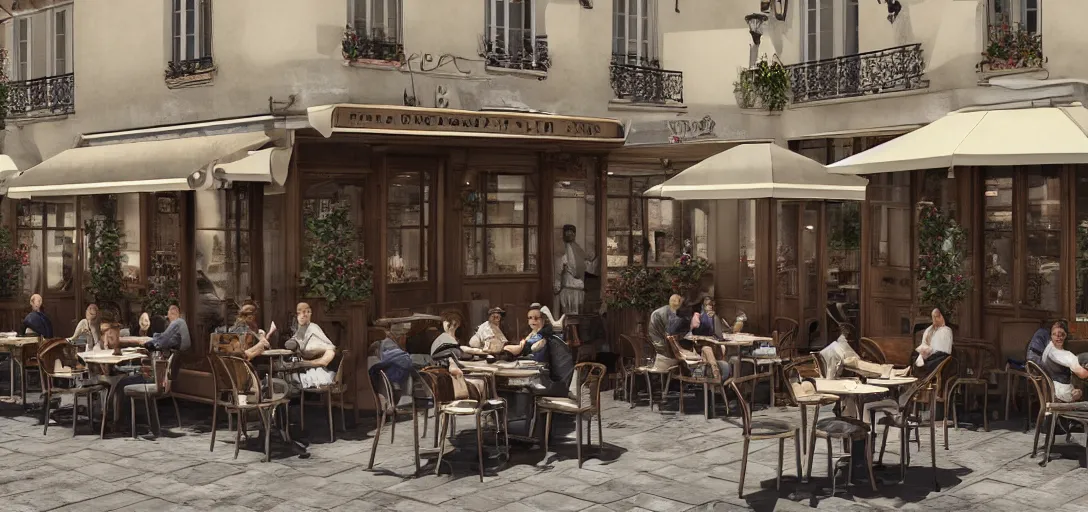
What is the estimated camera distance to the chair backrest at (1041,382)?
33.4 feet

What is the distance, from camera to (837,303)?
1672cm

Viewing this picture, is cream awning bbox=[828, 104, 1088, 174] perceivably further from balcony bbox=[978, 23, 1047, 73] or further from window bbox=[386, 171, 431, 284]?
window bbox=[386, 171, 431, 284]

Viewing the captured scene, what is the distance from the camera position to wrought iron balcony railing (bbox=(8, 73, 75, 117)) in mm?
→ 15766

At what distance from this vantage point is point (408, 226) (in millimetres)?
14172

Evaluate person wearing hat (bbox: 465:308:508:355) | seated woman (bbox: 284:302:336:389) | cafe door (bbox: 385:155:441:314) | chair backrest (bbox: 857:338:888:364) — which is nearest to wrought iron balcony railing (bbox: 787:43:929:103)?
Answer: chair backrest (bbox: 857:338:888:364)

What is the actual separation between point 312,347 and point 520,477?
9.96ft

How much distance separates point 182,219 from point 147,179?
1256 millimetres

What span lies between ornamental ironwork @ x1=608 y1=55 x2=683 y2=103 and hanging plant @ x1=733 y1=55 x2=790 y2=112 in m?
0.83

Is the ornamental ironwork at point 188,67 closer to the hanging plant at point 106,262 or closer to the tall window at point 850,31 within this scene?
the hanging plant at point 106,262

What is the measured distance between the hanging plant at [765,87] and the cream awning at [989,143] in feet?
9.73

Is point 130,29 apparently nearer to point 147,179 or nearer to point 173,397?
point 147,179

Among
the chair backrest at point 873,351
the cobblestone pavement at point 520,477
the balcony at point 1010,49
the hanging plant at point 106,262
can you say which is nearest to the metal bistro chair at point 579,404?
the cobblestone pavement at point 520,477

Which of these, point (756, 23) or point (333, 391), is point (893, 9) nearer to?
point (756, 23)

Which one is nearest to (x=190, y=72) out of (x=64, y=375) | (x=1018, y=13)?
(x=64, y=375)
